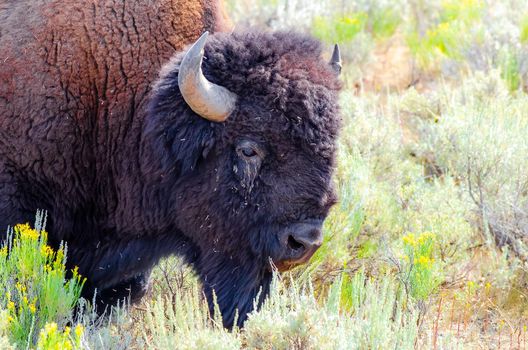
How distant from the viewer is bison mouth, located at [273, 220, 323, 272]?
3.95m

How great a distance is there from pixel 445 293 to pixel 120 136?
2.03m

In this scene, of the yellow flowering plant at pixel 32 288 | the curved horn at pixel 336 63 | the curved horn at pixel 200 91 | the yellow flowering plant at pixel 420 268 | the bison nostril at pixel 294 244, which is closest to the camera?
→ the yellow flowering plant at pixel 32 288

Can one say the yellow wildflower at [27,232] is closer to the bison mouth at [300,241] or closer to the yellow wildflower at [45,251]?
the yellow wildflower at [45,251]

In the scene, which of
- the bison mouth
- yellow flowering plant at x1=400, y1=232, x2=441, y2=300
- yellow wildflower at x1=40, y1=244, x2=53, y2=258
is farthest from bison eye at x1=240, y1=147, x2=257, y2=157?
yellow wildflower at x1=40, y1=244, x2=53, y2=258

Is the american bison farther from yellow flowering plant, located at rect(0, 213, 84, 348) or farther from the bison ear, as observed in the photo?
A: yellow flowering plant, located at rect(0, 213, 84, 348)

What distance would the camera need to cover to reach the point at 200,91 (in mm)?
3941

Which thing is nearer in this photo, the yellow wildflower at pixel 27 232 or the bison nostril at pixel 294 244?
the yellow wildflower at pixel 27 232

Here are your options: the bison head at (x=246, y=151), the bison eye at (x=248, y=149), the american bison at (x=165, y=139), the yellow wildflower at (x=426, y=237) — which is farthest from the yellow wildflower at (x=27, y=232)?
the yellow wildflower at (x=426, y=237)

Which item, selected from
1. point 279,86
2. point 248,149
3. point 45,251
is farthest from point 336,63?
point 45,251

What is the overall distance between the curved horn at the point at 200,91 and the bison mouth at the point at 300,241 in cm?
61

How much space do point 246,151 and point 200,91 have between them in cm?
36

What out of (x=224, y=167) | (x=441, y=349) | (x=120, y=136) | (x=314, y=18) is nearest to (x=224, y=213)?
(x=224, y=167)

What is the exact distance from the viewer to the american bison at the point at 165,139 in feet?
13.1

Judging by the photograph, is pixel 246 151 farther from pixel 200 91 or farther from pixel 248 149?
pixel 200 91
